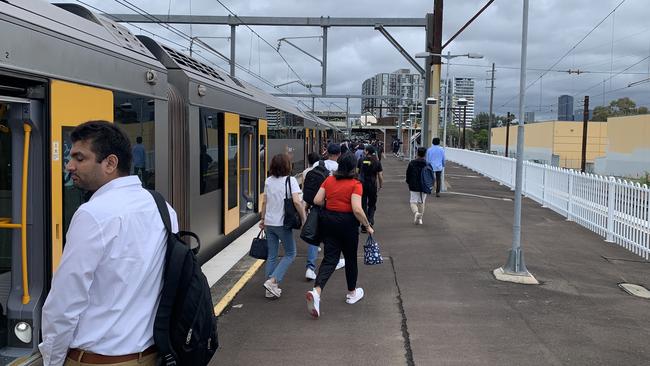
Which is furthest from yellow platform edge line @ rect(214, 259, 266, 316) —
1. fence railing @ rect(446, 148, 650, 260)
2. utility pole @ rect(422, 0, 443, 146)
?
utility pole @ rect(422, 0, 443, 146)

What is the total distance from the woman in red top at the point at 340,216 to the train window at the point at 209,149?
7.11ft

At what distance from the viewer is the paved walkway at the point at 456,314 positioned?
4.86 metres

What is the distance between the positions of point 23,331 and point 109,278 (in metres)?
1.90

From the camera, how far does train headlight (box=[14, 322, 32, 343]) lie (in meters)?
3.68

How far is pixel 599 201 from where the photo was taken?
10984 mm

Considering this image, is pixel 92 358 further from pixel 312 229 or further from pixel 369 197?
pixel 369 197

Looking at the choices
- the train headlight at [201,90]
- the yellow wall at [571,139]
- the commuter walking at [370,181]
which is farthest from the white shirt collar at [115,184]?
the yellow wall at [571,139]

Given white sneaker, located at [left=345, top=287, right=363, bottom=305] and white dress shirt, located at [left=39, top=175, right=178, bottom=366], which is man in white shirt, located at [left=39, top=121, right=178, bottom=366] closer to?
white dress shirt, located at [left=39, top=175, right=178, bottom=366]

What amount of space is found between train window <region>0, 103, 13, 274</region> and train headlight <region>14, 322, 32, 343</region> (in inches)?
20.2

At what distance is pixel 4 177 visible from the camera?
148 inches

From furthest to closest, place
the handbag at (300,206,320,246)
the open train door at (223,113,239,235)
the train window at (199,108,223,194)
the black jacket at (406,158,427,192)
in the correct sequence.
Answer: the black jacket at (406,158,427,192), the open train door at (223,113,239,235), the train window at (199,108,223,194), the handbag at (300,206,320,246)

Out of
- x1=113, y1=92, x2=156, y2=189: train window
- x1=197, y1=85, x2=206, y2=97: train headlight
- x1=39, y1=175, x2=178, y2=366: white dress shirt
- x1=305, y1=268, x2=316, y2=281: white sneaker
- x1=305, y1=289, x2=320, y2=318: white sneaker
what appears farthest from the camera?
x1=305, y1=268, x2=316, y2=281: white sneaker

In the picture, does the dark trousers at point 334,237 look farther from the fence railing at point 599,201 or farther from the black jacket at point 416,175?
the black jacket at point 416,175

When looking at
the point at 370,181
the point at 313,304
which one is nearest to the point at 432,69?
the point at 370,181
